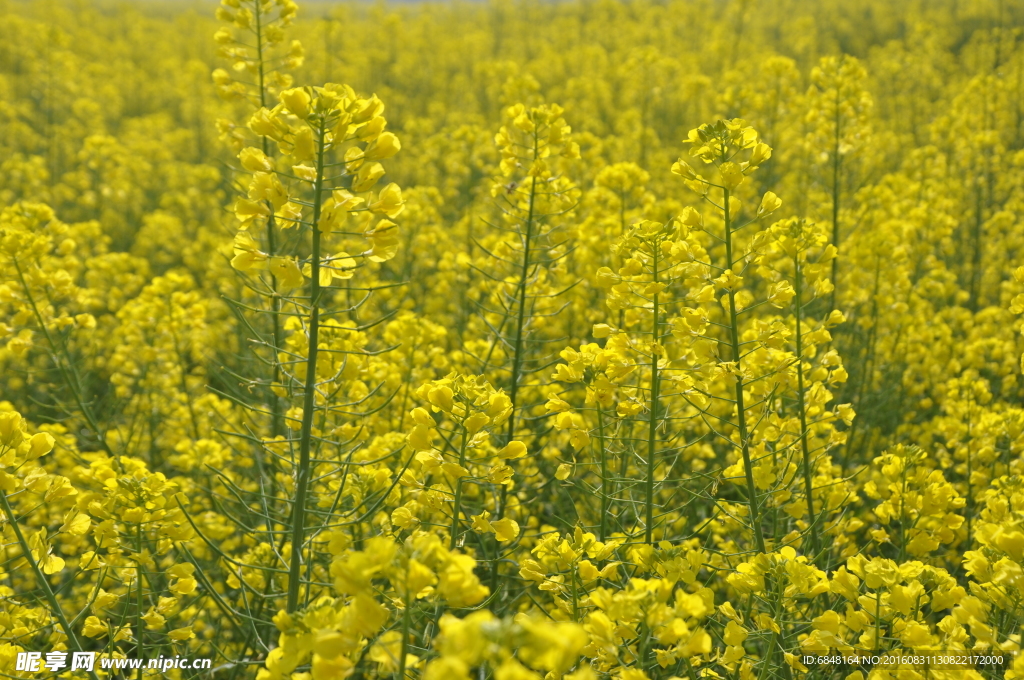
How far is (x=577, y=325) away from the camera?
17.8ft

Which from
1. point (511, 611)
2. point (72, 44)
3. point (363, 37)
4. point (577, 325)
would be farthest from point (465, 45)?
point (511, 611)

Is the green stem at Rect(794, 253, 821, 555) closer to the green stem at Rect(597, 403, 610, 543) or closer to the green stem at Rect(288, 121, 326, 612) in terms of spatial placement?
the green stem at Rect(597, 403, 610, 543)

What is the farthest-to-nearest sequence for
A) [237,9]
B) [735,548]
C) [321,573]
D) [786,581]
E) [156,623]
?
1. [237,9]
2. [735,548]
3. [321,573]
4. [156,623]
5. [786,581]

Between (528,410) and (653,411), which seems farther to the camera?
(528,410)

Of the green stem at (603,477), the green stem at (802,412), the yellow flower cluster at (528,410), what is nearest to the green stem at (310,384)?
the yellow flower cluster at (528,410)

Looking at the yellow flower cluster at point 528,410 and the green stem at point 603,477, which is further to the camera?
the green stem at point 603,477

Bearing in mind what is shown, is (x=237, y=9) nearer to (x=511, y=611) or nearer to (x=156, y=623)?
(x=156, y=623)

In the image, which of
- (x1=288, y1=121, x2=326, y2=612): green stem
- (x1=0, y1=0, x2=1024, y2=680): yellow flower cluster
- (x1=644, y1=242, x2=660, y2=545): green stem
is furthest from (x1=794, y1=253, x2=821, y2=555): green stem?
(x1=288, y1=121, x2=326, y2=612): green stem

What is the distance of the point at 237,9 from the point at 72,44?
17.9 metres

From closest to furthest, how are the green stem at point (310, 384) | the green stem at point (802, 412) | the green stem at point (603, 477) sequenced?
the green stem at point (310, 384), the green stem at point (603, 477), the green stem at point (802, 412)

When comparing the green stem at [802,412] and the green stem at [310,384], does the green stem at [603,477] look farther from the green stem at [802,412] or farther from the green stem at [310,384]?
the green stem at [310,384]

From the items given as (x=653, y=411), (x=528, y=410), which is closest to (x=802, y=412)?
(x=653, y=411)

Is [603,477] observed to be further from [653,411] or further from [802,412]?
[802,412]

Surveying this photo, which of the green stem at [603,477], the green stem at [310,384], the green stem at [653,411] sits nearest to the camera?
the green stem at [310,384]
